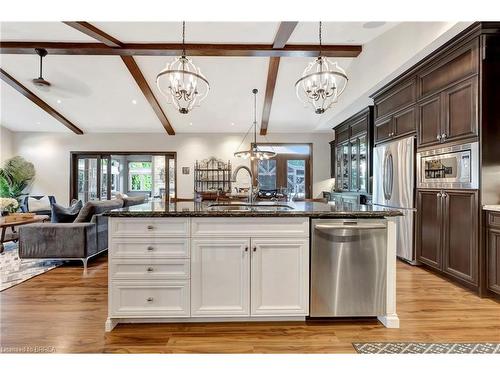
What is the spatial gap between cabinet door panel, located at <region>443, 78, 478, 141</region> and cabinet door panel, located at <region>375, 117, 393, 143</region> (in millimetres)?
1168

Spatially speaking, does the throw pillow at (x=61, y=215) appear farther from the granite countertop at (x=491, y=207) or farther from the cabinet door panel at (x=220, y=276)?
the granite countertop at (x=491, y=207)

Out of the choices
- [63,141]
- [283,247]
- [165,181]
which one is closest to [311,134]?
[165,181]

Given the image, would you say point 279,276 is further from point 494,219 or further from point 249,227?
point 494,219

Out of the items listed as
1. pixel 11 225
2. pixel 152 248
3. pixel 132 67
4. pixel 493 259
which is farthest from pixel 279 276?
pixel 132 67

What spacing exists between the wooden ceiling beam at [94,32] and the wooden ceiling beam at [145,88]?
0.58m

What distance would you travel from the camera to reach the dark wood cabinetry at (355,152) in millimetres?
5355

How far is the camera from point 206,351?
1.89 metres

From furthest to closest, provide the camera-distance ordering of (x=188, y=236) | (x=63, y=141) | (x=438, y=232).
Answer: (x=63, y=141) < (x=438, y=232) < (x=188, y=236)

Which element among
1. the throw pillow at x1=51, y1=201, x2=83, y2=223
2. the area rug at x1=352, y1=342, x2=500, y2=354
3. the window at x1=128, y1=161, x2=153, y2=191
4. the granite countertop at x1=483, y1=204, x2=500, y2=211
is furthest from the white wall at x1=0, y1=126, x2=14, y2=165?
the granite countertop at x1=483, y1=204, x2=500, y2=211

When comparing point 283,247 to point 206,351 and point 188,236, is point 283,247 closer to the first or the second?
point 188,236

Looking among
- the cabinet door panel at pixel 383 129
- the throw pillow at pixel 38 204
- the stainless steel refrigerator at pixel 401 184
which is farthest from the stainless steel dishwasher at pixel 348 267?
the throw pillow at pixel 38 204

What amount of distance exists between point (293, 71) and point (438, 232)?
4.03 metres

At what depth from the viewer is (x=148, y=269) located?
86.1 inches

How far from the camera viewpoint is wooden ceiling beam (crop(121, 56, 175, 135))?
534 cm
